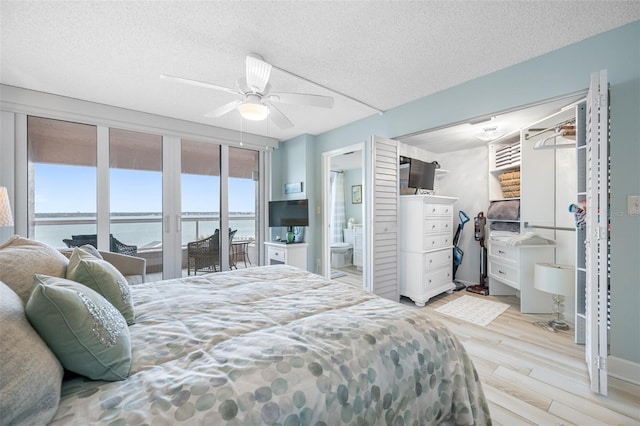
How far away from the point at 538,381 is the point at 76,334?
8.69 ft

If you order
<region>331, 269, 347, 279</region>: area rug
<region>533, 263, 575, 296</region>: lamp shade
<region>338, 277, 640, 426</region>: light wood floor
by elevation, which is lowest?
<region>338, 277, 640, 426</region>: light wood floor

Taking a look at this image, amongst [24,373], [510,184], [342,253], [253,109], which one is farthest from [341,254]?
[24,373]

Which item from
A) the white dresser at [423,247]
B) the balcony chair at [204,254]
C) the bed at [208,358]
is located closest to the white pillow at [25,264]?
the bed at [208,358]

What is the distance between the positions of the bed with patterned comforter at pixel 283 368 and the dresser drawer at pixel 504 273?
8.53 feet

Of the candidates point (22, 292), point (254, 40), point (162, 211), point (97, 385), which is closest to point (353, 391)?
point (97, 385)

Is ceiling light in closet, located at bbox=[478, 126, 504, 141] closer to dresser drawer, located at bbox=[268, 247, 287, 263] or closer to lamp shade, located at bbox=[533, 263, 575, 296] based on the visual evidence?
lamp shade, located at bbox=[533, 263, 575, 296]

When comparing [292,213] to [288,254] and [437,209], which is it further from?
[437,209]

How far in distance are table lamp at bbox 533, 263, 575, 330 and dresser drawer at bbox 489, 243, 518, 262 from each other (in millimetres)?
537

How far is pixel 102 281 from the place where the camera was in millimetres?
1212

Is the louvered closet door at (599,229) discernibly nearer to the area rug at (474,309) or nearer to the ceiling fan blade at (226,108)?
the area rug at (474,309)

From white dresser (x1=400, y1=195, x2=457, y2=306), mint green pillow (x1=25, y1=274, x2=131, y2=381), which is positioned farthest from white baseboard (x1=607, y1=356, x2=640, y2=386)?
mint green pillow (x1=25, y1=274, x2=131, y2=381)

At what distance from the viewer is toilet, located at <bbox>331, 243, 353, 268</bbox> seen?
553 cm

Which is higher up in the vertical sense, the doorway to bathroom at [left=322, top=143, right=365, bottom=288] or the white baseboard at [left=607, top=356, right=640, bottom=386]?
the doorway to bathroom at [left=322, top=143, right=365, bottom=288]

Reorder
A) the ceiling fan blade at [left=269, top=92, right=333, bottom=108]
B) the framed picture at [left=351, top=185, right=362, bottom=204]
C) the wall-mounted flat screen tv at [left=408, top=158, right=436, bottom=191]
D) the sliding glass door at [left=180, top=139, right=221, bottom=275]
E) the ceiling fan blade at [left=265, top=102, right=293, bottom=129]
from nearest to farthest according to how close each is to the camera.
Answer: the ceiling fan blade at [left=269, top=92, right=333, bottom=108]
the ceiling fan blade at [left=265, top=102, right=293, bottom=129]
the wall-mounted flat screen tv at [left=408, top=158, right=436, bottom=191]
the sliding glass door at [left=180, top=139, right=221, bottom=275]
the framed picture at [left=351, top=185, right=362, bottom=204]
